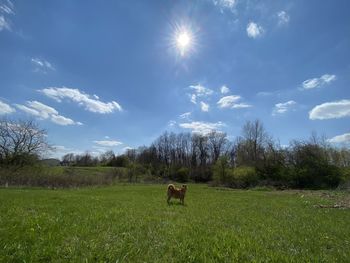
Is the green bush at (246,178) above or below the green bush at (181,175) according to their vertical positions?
below

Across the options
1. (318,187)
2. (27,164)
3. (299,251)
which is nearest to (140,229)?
(299,251)

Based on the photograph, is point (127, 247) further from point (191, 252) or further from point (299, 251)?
point (299, 251)

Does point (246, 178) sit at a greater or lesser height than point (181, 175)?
lesser

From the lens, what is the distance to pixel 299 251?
18.4 ft

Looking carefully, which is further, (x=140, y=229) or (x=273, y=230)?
(x=273, y=230)

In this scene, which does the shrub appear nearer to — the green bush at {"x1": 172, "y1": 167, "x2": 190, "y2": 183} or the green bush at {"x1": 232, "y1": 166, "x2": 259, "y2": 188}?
the green bush at {"x1": 172, "y1": 167, "x2": 190, "y2": 183}

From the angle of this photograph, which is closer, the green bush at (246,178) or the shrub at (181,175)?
the green bush at (246,178)

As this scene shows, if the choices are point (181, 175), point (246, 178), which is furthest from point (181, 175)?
point (246, 178)

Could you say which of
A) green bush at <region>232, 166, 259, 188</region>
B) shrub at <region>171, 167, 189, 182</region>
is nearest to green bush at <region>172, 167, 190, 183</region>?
shrub at <region>171, 167, 189, 182</region>

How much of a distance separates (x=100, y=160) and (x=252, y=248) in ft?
404

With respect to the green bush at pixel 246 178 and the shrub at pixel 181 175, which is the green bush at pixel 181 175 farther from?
the green bush at pixel 246 178

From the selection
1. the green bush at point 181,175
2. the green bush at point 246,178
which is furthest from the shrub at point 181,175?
the green bush at point 246,178

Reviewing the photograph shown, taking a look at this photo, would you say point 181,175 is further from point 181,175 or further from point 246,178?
point 246,178

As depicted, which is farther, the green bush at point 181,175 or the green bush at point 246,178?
the green bush at point 181,175
